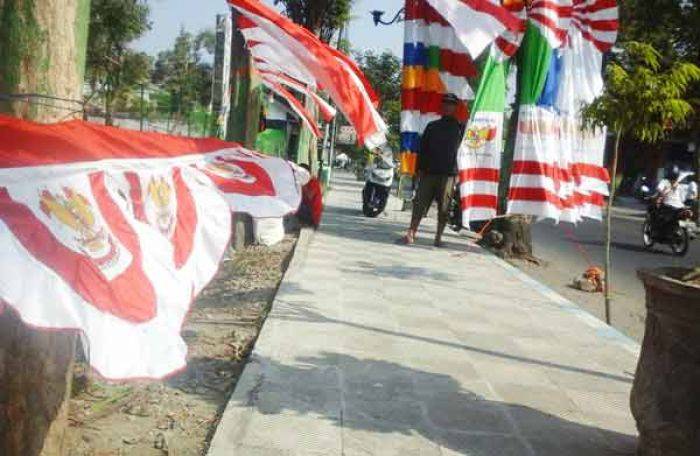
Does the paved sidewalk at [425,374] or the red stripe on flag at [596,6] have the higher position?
the red stripe on flag at [596,6]

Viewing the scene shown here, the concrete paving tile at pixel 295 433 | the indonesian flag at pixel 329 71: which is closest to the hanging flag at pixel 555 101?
the indonesian flag at pixel 329 71

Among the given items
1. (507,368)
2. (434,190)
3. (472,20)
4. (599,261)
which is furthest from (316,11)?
(507,368)

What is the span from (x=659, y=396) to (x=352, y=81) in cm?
229

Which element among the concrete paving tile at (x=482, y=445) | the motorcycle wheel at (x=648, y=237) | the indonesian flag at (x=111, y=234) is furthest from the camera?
the motorcycle wheel at (x=648, y=237)

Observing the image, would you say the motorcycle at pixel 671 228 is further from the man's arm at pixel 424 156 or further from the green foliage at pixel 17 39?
the green foliage at pixel 17 39

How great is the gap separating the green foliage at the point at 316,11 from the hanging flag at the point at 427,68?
7.91 m

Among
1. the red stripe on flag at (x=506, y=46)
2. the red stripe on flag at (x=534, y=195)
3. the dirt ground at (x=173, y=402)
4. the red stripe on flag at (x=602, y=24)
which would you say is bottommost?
the dirt ground at (x=173, y=402)

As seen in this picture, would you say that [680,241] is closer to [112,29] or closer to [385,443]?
[385,443]

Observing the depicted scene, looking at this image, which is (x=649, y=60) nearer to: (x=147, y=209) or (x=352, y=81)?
(x=352, y=81)

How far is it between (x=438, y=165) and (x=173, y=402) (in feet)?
19.1

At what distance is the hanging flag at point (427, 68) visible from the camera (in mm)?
6237

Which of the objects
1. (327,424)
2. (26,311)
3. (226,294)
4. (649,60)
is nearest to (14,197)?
(26,311)

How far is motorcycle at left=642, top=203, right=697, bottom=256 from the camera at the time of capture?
12.8m

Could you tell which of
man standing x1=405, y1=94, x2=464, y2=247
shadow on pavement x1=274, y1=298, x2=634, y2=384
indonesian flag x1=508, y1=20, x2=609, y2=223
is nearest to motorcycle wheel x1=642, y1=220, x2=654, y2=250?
man standing x1=405, y1=94, x2=464, y2=247
